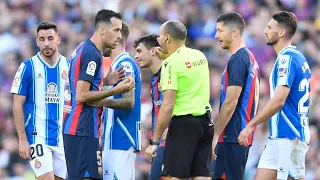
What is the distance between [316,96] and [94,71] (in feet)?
25.0

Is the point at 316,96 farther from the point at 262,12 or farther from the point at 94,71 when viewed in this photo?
the point at 94,71

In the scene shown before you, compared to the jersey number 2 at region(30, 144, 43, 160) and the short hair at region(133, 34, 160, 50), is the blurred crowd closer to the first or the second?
the short hair at region(133, 34, 160, 50)

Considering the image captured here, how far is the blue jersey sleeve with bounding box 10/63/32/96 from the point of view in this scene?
13492 millimetres

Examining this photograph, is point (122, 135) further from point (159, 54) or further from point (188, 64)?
point (188, 64)

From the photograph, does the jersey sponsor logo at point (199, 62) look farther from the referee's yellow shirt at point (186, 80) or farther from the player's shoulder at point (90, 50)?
the player's shoulder at point (90, 50)

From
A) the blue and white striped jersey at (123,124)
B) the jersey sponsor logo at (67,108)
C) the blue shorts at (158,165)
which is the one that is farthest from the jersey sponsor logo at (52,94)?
the blue shorts at (158,165)

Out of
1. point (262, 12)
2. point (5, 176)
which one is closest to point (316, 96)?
point (262, 12)

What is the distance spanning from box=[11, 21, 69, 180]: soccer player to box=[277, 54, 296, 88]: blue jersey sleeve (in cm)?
309

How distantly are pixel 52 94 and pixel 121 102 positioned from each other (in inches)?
Result: 49.3

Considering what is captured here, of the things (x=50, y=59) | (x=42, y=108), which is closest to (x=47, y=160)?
(x=42, y=108)

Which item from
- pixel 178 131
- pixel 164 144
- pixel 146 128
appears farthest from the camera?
pixel 146 128

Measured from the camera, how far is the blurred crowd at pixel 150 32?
1892 cm

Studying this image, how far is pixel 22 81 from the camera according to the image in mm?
13531

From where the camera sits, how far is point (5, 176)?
749 inches
